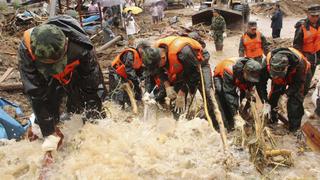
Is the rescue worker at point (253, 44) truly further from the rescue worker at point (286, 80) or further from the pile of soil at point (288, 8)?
the pile of soil at point (288, 8)

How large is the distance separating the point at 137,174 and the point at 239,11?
13.9 metres

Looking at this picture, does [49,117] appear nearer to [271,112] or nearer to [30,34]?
[30,34]

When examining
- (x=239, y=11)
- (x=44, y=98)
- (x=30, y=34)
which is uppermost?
(x=30, y=34)

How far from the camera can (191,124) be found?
4672mm

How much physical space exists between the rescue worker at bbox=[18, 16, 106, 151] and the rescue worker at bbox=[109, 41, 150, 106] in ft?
7.05

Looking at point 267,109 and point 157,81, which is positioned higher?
point 157,81

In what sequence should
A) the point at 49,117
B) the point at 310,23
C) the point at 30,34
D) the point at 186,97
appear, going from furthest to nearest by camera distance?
the point at 310,23 < the point at 186,97 < the point at 49,117 < the point at 30,34

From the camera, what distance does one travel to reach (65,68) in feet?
12.6

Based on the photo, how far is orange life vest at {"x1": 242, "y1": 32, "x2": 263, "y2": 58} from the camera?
8.54 meters

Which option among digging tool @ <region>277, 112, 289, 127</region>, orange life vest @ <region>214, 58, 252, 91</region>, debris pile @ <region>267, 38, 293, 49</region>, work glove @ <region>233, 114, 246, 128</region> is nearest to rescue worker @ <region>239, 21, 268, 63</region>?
digging tool @ <region>277, 112, 289, 127</region>

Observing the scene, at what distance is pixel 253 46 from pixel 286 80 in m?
2.81

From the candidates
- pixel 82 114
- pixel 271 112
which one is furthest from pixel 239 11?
pixel 82 114

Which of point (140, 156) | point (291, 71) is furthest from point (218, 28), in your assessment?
point (140, 156)

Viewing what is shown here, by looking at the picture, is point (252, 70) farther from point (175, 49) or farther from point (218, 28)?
point (218, 28)
